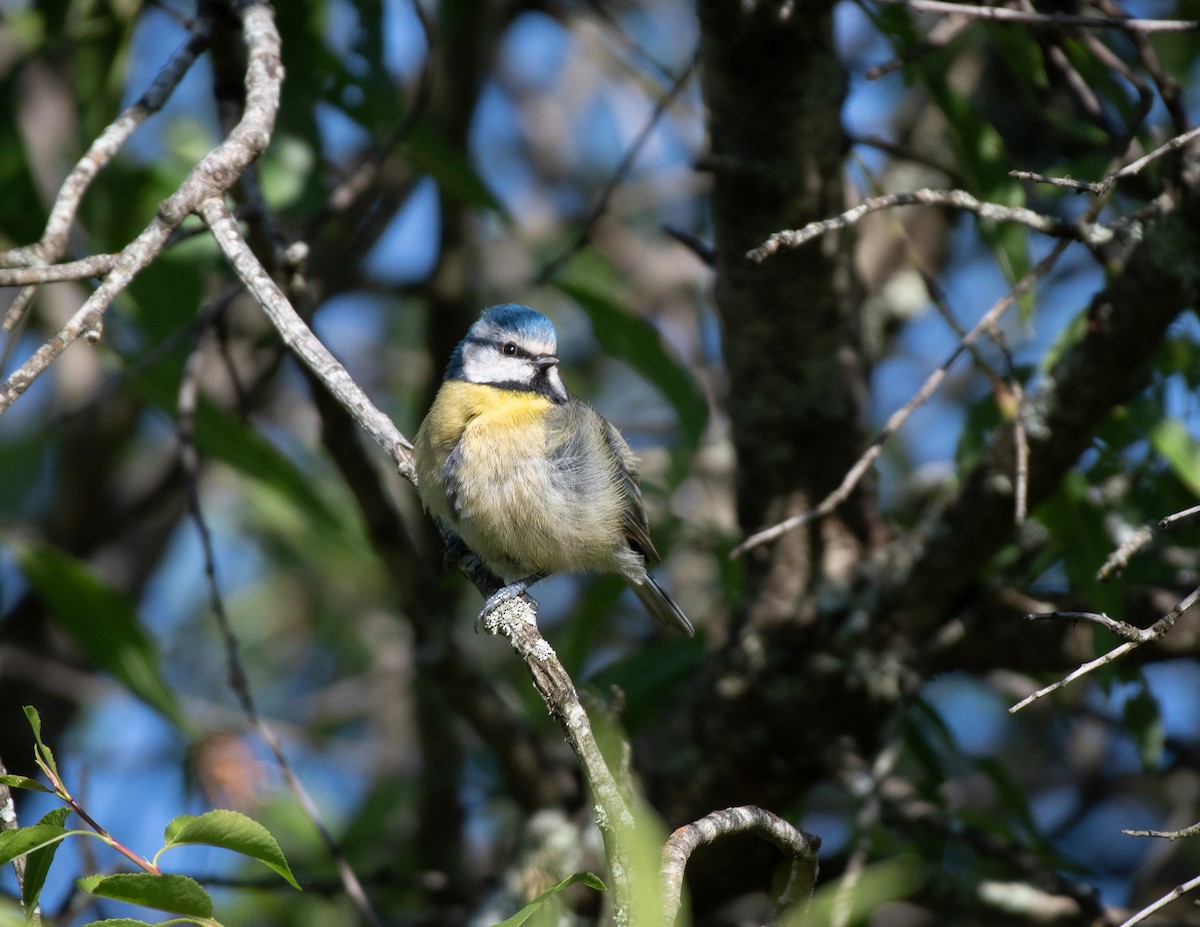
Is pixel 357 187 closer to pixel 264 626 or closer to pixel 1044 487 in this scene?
pixel 1044 487

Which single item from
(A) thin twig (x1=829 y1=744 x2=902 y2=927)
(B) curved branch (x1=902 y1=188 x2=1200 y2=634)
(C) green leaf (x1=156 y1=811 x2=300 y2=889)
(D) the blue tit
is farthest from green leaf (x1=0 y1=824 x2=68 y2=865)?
(B) curved branch (x1=902 y1=188 x2=1200 y2=634)

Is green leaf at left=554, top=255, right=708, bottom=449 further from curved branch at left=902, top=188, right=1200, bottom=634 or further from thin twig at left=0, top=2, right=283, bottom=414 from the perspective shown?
thin twig at left=0, top=2, right=283, bottom=414

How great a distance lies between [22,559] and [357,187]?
1643 mm

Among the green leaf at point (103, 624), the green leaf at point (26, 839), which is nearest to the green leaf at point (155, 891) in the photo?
the green leaf at point (26, 839)

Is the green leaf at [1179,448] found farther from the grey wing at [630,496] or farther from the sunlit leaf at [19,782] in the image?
the sunlit leaf at [19,782]

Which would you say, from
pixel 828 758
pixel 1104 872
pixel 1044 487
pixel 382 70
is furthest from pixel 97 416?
A: pixel 1104 872

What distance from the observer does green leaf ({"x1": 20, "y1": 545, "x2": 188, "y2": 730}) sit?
381 centimetres

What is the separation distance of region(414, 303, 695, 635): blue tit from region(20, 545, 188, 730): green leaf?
121 cm

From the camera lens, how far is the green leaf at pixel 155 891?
1.56 m

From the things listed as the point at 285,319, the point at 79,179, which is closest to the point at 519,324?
the point at 285,319

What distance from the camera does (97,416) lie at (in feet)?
17.0

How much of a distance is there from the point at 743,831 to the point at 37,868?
1065mm

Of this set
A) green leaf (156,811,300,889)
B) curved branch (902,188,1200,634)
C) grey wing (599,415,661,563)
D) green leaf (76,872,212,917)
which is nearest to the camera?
green leaf (76,872,212,917)

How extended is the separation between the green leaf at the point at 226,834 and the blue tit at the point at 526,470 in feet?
3.55
